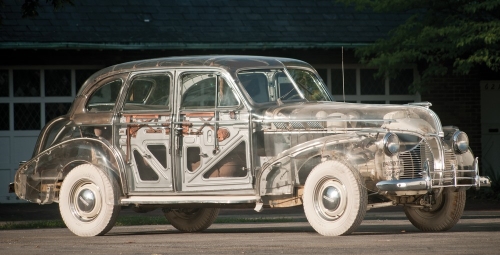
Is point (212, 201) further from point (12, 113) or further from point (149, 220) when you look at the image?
point (12, 113)

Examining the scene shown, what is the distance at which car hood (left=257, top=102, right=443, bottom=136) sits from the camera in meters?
10.4

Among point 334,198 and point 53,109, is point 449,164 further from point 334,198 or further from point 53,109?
point 53,109

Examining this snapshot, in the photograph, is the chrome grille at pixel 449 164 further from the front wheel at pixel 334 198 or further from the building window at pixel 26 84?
the building window at pixel 26 84

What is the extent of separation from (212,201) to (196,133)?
81 centimetres

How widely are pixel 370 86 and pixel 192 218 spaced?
9.85m

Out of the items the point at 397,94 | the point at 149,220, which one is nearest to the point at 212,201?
the point at 149,220

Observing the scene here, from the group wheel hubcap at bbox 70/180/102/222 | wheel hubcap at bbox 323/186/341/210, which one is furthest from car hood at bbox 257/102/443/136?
wheel hubcap at bbox 70/180/102/222

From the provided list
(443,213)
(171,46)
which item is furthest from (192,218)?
(171,46)

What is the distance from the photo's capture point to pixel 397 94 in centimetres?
2156

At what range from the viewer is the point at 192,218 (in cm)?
1240

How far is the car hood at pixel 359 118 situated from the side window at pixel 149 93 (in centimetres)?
133

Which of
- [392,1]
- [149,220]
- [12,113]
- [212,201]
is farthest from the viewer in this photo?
[12,113]

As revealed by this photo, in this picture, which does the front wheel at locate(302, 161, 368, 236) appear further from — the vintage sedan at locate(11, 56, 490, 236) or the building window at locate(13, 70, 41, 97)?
the building window at locate(13, 70, 41, 97)

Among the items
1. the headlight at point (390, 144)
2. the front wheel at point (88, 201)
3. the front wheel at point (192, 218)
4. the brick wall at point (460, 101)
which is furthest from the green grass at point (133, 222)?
the brick wall at point (460, 101)
